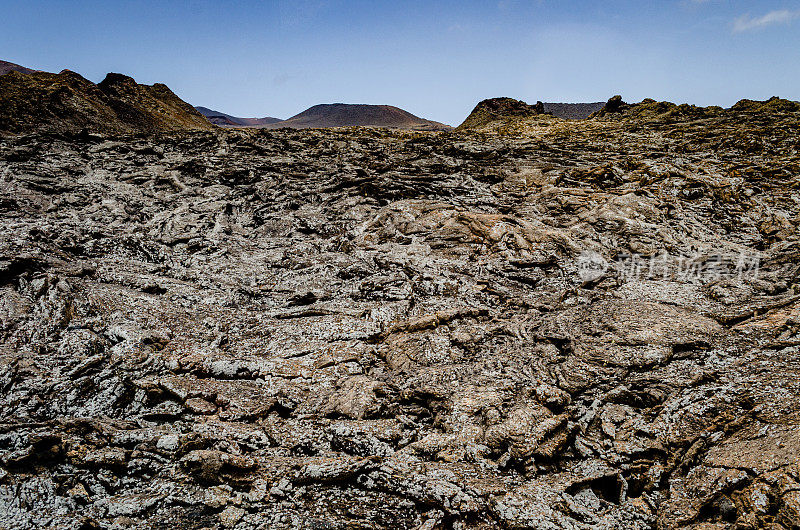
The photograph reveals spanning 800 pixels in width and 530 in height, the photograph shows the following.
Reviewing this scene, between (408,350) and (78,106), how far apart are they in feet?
77.1

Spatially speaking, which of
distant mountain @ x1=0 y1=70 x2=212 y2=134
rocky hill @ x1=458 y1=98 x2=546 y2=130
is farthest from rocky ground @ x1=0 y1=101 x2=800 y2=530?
rocky hill @ x1=458 y1=98 x2=546 y2=130

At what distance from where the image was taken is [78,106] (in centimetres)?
1923

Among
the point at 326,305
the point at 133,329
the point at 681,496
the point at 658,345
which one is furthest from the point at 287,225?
the point at 681,496

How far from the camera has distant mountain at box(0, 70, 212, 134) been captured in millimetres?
17188

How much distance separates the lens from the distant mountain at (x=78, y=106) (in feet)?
56.4

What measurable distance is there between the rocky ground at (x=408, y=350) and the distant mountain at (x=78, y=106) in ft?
18.0

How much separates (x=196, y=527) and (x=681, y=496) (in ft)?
17.1

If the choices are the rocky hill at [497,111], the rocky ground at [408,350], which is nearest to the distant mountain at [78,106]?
the rocky ground at [408,350]

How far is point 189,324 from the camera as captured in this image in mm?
7355

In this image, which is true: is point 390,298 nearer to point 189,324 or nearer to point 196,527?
point 189,324

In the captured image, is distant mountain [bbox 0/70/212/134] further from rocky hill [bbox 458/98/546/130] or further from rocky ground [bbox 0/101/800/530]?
rocky hill [bbox 458/98/546/130]

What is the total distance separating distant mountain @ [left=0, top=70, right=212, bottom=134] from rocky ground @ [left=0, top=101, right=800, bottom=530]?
5477mm

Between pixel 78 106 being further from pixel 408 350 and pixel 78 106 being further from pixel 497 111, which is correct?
pixel 497 111

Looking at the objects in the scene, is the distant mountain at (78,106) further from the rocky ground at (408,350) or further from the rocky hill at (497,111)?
the rocky hill at (497,111)
